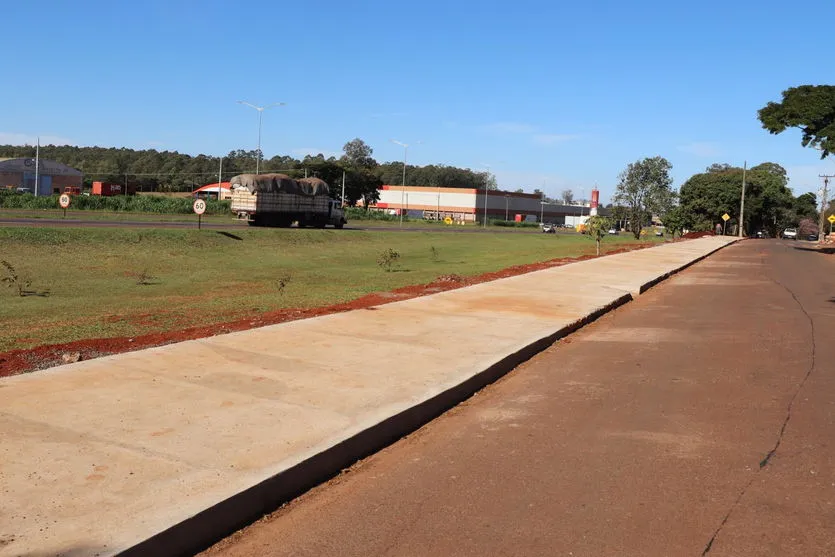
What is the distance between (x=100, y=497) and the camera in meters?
4.63

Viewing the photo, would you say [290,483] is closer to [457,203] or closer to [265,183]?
[265,183]

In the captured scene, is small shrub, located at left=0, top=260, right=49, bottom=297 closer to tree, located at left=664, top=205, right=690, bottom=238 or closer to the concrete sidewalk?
the concrete sidewalk

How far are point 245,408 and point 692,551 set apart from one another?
3.77 metres

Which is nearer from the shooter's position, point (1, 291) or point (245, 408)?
point (245, 408)

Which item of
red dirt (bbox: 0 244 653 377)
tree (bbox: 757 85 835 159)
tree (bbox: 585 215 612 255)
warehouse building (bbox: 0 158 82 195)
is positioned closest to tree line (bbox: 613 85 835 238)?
tree (bbox: 757 85 835 159)

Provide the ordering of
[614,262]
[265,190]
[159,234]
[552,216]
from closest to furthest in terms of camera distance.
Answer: [614,262] < [159,234] < [265,190] < [552,216]

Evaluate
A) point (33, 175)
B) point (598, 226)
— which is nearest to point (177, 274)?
point (598, 226)

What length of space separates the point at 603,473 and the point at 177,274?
23.5 m

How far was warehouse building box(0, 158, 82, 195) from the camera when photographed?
122875 millimetres

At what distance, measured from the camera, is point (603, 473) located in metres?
5.79

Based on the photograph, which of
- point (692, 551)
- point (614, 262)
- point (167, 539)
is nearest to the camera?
point (167, 539)

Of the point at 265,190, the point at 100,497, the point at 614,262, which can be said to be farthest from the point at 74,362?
the point at 265,190

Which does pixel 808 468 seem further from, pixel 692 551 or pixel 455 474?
pixel 455 474

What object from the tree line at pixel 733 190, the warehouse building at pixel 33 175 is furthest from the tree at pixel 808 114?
the warehouse building at pixel 33 175
